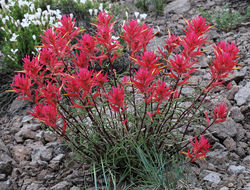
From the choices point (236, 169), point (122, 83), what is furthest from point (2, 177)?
point (236, 169)

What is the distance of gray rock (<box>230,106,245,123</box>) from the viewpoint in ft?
9.26

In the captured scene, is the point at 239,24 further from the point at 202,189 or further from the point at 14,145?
the point at 14,145

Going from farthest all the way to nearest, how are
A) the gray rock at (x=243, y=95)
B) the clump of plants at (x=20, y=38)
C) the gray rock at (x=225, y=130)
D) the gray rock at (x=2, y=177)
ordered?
the clump of plants at (x=20, y=38)
the gray rock at (x=243, y=95)
the gray rock at (x=225, y=130)
the gray rock at (x=2, y=177)

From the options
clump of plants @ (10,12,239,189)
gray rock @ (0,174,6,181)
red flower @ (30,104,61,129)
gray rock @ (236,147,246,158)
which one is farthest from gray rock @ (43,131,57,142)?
gray rock @ (236,147,246,158)

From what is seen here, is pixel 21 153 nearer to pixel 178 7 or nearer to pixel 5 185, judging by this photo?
pixel 5 185

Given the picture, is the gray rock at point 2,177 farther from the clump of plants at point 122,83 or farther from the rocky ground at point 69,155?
the clump of plants at point 122,83

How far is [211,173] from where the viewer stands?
2.24 meters

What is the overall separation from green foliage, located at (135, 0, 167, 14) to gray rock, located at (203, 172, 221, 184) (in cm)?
433

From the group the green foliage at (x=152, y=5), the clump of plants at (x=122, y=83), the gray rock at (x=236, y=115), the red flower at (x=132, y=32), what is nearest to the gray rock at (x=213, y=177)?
the clump of plants at (x=122, y=83)

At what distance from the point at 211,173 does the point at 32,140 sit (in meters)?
1.82

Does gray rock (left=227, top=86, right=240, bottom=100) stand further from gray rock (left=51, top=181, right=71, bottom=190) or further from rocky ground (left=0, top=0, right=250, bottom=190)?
gray rock (left=51, top=181, right=71, bottom=190)

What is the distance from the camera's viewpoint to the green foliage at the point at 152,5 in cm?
582

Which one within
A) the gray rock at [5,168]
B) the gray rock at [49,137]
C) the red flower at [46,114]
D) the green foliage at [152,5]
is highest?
the green foliage at [152,5]

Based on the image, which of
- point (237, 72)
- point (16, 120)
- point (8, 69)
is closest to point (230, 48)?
point (237, 72)
